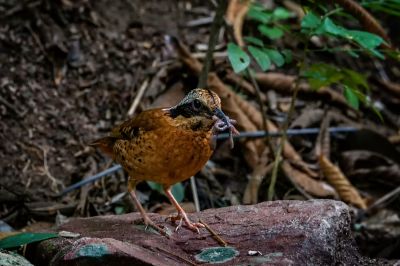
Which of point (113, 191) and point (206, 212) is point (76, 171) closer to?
point (113, 191)

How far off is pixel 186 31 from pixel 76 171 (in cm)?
257

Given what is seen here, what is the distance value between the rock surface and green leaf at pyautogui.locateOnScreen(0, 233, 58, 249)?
0.15ft

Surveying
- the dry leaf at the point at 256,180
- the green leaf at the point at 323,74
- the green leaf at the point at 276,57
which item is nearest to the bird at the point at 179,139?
the green leaf at the point at 276,57

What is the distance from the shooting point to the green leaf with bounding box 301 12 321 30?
16.0ft

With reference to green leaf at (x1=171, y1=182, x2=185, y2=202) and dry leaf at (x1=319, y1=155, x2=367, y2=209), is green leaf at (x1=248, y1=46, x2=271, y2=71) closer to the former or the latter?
green leaf at (x1=171, y1=182, x2=185, y2=202)

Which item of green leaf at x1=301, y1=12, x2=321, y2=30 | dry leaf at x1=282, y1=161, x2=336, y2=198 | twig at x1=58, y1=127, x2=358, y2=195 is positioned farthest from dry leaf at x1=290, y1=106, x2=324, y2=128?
green leaf at x1=301, y1=12, x2=321, y2=30

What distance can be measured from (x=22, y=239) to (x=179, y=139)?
1.12m

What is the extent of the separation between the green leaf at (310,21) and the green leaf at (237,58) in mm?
549

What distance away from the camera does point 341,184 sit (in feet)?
21.0

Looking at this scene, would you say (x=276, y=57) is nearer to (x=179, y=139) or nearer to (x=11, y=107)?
(x=179, y=139)

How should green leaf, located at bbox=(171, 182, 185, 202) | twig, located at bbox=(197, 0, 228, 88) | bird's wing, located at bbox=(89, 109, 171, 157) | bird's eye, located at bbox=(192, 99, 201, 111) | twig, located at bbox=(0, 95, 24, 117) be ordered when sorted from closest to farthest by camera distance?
1. bird's eye, located at bbox=(192, 99, 201, 111)
2. bird's wing, located at bbox=(89, 109, 171, 157)
3. twig, located at bbox=(197, 0, 228, 88)
4. green leaf, located at bbox=(171, 182, 185, 202)
5. twig, located at bbox=(0, 95, 24, 117)

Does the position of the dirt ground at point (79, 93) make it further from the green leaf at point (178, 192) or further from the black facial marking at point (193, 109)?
the black facial marking at point (193, 109)

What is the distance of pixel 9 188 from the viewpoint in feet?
18.5

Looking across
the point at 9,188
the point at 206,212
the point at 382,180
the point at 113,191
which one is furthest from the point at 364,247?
the point at 9,188
